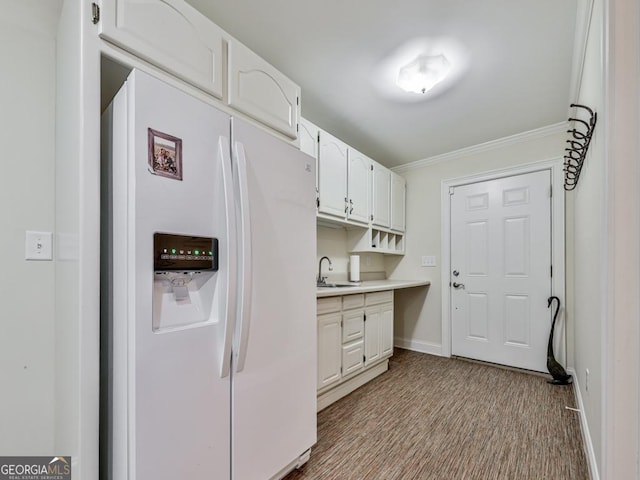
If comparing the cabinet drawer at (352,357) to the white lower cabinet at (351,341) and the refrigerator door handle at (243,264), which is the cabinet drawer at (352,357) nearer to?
the white lower cabinet at (351,341)

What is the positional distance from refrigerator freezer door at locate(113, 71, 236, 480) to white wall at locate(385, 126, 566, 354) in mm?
3179

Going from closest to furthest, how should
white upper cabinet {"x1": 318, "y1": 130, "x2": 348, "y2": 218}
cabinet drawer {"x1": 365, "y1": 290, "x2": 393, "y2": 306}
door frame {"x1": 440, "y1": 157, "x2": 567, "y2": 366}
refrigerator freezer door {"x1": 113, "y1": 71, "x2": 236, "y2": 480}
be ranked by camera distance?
refrigerator freezer door {"x1": 113, "y1": 71, "x2": 236, "y2": 480} < white upper cabinet {"x1": 318, "y1": 130, "x2": 348, "y2": 218} < cabinet drawer {"x1": 365, "y1": 290, "x2": 393, "y2": 306} < door frame {"x1": 440, "y1": 157, "x2": 567, "y2": 366}

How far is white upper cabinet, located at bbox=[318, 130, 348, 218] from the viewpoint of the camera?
8.52 feet

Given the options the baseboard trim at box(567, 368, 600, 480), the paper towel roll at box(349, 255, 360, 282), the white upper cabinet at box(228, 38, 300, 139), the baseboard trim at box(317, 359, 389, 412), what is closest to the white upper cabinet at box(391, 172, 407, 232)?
the paper towel roll at box(349, 255, 360, 282)

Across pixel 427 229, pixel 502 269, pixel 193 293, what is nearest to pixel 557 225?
pixel 502 269

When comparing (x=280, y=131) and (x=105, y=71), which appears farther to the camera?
(x=280, y=131)

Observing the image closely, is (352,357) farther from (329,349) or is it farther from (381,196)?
(381,196)

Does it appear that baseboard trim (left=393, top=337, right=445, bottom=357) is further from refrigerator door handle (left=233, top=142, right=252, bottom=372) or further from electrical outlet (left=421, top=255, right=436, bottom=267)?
refrigerator door handle (left=233, top=142, right=252, bottom=372)

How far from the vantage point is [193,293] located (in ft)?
3.78

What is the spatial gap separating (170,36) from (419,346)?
398 centimetres

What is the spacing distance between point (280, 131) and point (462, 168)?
2.80m

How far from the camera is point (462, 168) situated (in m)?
3.64

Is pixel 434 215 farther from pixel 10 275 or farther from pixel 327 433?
pixel 10 275

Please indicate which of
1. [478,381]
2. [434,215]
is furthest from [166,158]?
[434,215]
